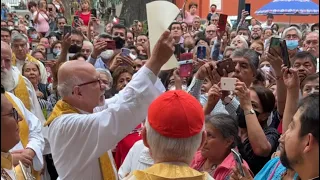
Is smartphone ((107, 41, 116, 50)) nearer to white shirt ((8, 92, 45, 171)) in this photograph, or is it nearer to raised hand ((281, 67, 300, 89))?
white shirt ((8, 92, 45, 171))

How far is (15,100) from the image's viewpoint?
13.6ft

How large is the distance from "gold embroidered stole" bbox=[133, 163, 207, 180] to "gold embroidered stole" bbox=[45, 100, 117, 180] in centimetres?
88

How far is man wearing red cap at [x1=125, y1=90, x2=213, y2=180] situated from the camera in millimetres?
2057

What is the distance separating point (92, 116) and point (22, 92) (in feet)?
7.64

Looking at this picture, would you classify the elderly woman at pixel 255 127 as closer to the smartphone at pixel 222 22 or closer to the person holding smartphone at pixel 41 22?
the smartphone at pixel 222 22

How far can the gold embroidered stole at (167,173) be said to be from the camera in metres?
2.03

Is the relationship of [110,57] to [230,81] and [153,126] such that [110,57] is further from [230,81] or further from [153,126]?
[153,126]

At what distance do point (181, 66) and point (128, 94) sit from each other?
1.30 metres

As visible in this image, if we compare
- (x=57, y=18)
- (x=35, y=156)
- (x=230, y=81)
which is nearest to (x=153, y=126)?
(x=230, y=81)

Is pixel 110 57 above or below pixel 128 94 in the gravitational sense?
below

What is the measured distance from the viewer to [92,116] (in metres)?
2.70

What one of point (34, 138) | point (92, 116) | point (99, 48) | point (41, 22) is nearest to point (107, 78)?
point (99, 48)

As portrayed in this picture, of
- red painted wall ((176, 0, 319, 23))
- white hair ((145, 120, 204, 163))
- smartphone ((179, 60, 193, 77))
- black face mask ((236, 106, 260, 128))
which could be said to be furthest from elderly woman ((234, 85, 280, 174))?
red painted wall ((176, 0, 319, 23))

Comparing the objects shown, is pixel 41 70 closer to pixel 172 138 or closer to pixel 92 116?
pixel 92 116
